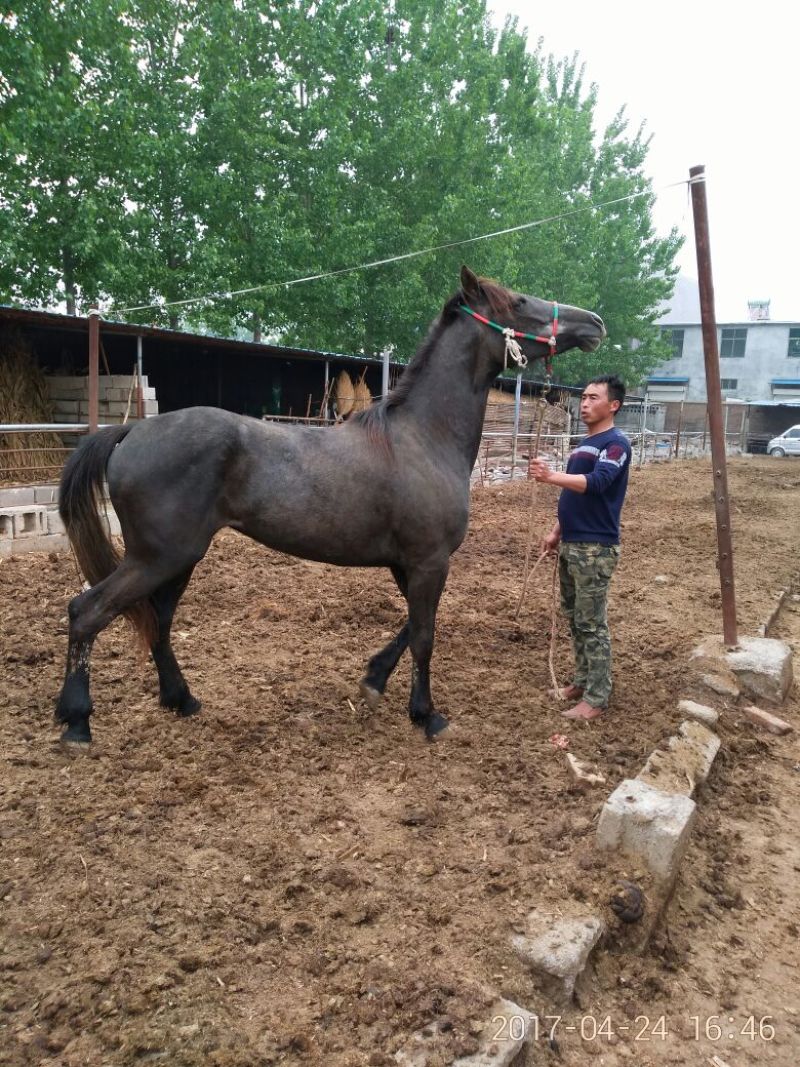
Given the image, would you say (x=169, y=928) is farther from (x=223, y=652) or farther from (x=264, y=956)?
(x=223, y=652)

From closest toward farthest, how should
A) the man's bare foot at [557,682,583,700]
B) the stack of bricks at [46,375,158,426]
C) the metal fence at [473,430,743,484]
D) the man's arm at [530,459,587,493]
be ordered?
the man's arm at [530,459,587,493], the man's bare foot at [557,682,583,700], the stack of bricks at [46,375,158,426], the metal fence at [473,430,743,484]

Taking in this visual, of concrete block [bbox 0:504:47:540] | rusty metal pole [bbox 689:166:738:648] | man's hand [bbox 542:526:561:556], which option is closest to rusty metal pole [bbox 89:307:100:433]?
concrete block [bbox 0:504:47:540]

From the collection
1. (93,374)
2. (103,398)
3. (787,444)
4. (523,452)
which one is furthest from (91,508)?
(787,444)

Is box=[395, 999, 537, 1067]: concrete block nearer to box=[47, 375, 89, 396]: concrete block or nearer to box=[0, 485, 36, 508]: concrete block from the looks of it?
box=[0, 485, 36, 508]: concrete block

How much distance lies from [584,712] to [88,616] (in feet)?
8.85

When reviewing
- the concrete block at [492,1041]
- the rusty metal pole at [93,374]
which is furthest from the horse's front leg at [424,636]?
the rusty metal pole at [93,374]

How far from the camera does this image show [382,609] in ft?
18.7

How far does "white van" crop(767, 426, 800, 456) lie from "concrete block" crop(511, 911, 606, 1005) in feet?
107

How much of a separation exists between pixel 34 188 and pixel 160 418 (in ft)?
41.0

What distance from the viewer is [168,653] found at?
3.67 metres

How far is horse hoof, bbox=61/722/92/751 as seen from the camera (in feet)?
10.6

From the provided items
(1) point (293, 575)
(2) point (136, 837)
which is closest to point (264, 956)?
(2) point (136, 837)

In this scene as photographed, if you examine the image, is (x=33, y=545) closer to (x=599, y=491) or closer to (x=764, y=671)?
(x=599, y=491)

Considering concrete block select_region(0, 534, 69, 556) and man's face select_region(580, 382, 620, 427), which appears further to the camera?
concrete block select_region(0, 534, 69, 556)
